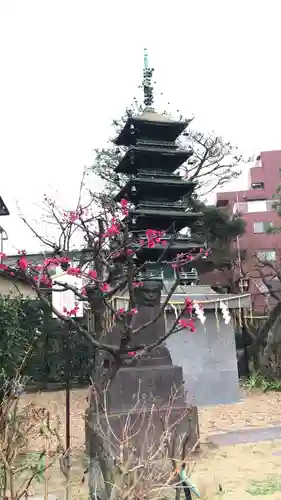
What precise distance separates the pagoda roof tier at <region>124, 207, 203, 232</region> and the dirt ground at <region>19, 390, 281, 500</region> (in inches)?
261

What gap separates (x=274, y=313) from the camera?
55.2ft

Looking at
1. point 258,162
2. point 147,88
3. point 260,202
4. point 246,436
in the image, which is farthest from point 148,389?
point 258,162

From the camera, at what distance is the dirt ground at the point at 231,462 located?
5.59 meters

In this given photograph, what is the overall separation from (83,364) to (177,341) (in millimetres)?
5538

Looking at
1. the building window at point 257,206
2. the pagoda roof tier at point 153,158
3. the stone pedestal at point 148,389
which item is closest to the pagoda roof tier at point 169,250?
the pagoda roof tier at point 153,158

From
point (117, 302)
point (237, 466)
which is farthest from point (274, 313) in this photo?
point (237, 466)

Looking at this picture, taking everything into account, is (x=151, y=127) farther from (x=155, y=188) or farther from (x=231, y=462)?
(x=231, y=462)

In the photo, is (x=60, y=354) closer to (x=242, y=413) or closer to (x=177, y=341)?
(x=177, y=341)

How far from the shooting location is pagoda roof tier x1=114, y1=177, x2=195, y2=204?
16.0m

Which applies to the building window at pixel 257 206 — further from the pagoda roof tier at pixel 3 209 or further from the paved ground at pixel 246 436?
the paved ground at pixel 246 436

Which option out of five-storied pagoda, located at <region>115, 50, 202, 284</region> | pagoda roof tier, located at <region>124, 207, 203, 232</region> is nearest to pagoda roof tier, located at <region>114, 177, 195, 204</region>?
five-storied pagoda, located at <region>115, 50, 202, 284</region>

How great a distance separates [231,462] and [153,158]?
11.8m

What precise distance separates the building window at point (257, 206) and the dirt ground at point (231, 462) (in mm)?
26349

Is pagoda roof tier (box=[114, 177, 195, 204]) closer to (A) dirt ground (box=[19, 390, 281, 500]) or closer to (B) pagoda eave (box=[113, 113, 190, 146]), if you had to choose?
(B) pagoda eave (box=[113, 113, 190, 146])
